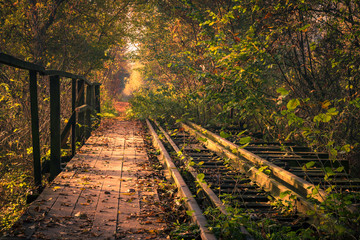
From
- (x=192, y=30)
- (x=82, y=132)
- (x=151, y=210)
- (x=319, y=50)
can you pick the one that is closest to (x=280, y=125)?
(x=319, y=50)

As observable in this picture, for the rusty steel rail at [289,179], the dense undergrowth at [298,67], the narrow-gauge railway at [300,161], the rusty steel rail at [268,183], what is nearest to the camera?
the rusty steel rail at [268,183]

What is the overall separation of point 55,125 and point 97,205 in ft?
6.43

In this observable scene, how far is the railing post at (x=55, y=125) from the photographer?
5.47 metres

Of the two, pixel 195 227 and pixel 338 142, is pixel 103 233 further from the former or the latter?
pixel 338 142

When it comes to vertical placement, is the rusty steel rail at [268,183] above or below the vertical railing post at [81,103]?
below

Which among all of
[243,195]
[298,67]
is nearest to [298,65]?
[298,67]

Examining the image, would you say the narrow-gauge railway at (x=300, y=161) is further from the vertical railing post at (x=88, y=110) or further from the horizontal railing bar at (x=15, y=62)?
the vertical railing post at (x=88, y=110)

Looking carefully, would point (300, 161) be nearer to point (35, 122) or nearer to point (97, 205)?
point (97, 205)

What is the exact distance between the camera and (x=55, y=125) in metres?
5.68

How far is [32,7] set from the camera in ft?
40.6

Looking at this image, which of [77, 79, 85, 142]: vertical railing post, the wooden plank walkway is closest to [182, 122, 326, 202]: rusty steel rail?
the wooden plank walkway

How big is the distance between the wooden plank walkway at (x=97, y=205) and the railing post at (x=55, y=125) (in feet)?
0.62

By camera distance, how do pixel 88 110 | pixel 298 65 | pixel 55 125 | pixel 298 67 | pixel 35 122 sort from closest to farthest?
pixel 35 122
pixel 55 125
pixel 298 67
pixel 298 65
pixel 88 110

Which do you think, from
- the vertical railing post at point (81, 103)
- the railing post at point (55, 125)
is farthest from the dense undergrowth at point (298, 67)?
the railing post at point (55, 125)
